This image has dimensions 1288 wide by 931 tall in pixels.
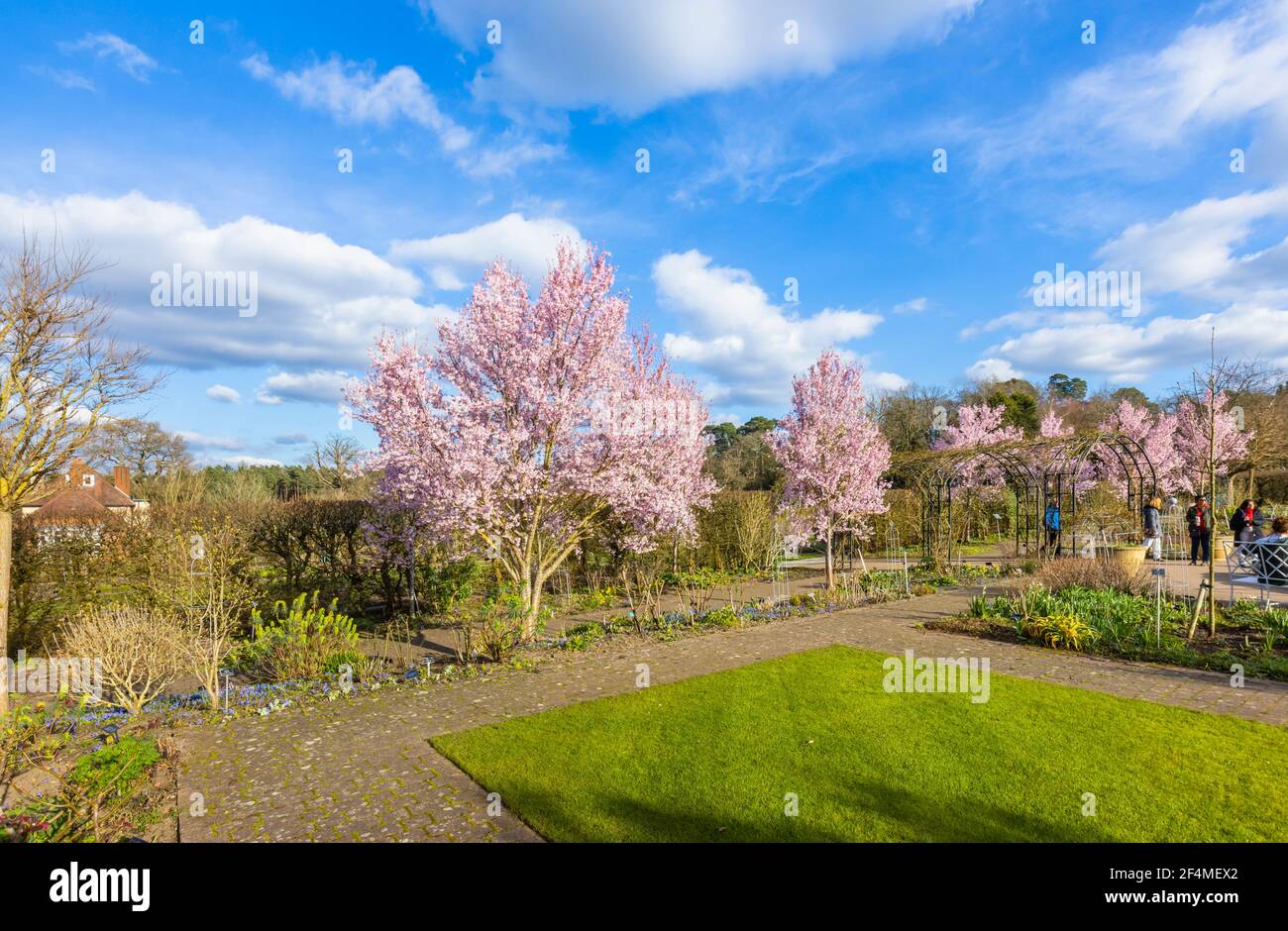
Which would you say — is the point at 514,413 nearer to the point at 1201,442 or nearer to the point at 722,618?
the point at 722,618

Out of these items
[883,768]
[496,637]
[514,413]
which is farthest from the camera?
[514,413]

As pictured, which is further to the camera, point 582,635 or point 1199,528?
point 1199,528

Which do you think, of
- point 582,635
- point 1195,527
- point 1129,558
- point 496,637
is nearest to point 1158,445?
point 1195,527

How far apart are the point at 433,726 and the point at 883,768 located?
13.6 feet

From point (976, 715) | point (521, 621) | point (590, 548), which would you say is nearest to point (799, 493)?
point (590, 548)

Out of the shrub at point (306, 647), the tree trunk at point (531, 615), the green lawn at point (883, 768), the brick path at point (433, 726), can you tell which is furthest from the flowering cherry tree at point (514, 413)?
the green lawn at point (883, 768)

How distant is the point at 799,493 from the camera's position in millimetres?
15594

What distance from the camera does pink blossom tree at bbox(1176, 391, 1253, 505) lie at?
81.4ft

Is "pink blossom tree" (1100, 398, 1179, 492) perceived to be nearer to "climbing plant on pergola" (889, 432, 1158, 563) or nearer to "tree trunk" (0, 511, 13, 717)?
"climbing plant on pergola" (889, 432, 1158, 563)

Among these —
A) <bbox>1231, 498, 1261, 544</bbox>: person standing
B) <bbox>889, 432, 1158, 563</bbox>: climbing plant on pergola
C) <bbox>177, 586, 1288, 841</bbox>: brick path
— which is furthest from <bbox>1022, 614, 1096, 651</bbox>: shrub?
<bbox>1231, 498, 1261, 544</bbox>: person standing

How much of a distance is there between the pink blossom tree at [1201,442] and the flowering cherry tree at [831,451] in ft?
55.6

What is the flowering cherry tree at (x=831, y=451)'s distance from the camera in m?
15.0

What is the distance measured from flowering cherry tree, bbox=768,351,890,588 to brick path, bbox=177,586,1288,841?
15.1 ft

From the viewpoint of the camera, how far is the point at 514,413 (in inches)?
383
